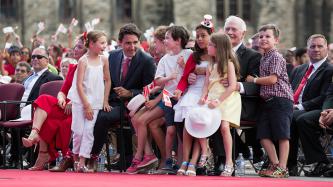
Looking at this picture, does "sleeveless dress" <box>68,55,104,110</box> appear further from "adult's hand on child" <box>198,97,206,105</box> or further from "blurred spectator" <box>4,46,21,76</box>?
"blurred spectator" <box>4,46,21,76</box>

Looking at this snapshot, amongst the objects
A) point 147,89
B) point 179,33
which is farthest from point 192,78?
point 147,89

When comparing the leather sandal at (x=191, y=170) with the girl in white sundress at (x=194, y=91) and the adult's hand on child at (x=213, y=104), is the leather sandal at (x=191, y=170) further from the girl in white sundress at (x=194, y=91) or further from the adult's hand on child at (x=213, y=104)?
the adult's hand on child at (x=213, y=104)

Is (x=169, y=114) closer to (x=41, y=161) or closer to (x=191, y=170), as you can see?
(x=191, y=170)

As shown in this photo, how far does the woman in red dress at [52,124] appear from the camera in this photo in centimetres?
1788

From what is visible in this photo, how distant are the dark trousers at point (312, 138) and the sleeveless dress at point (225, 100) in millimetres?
1268

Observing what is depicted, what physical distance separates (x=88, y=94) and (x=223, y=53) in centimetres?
214

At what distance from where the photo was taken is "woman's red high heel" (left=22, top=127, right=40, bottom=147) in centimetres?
1747

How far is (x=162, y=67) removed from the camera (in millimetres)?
17391

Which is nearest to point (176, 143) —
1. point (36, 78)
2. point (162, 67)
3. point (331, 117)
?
point (162, 67)

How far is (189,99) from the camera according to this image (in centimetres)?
1681

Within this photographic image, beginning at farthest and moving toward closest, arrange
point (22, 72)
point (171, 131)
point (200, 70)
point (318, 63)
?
point (22, 72)
point (318, 63)
point (171, 131)
point (200, 70)

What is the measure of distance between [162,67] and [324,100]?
2.30 metres

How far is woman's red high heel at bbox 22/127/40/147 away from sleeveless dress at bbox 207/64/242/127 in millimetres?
2624

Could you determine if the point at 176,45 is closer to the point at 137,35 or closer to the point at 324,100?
the point at 137,35
